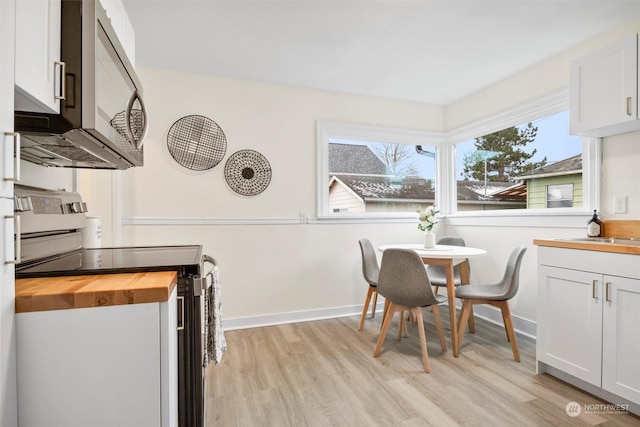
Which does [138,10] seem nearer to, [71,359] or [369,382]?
[71,359]

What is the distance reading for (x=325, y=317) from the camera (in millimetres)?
3430

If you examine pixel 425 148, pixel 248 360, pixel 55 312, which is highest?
pixel 425 148

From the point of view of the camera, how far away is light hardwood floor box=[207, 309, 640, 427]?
5.74ft

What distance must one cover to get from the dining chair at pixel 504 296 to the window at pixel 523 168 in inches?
29.1

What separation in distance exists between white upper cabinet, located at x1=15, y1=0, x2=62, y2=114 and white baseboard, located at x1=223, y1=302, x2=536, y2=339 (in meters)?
2.54

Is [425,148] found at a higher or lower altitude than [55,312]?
higher

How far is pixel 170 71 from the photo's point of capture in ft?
9.75

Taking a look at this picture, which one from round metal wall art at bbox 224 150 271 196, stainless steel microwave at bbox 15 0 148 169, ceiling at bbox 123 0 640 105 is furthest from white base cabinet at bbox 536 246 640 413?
stainless steel microwave at bbox 15 0 148 169

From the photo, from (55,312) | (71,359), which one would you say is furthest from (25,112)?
(71,359)

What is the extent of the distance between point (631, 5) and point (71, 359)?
3305mm

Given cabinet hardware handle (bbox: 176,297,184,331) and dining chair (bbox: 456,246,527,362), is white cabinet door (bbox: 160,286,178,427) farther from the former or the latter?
dining chair (bbox: 456,246,527,362)

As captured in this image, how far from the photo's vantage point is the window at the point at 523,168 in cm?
274

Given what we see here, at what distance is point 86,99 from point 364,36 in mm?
2016

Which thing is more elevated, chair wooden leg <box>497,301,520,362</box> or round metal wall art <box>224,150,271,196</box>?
round metal wall art <box>224,150,271,196</box>
